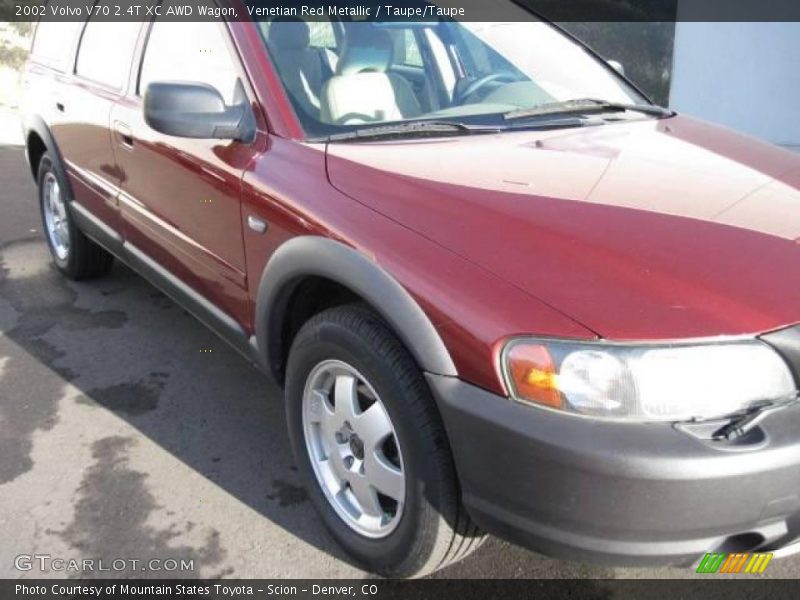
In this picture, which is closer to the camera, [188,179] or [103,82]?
[188,179]

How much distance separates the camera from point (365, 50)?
3.03 m

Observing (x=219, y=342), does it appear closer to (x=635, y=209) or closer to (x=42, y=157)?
(x=42, y=157)

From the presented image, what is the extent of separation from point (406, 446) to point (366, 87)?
1.38 m

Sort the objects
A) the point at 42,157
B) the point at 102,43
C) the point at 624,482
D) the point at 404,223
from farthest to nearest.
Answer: the point at 42,157, the point at 102,43, the point at 404,223, the point at 624,482

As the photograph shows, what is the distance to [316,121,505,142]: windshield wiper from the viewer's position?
2551mm

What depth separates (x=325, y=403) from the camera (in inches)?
97.6

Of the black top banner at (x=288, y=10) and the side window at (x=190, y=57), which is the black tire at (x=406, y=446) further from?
the black top banner at (x=288, y=10)

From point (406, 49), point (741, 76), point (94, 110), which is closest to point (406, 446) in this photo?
point (406, 49)

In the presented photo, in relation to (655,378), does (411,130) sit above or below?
above

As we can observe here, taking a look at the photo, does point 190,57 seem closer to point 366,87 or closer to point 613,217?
point 366,87

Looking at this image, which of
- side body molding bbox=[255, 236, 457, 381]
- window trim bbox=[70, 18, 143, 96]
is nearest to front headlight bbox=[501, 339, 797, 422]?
side body molding bbox=[255, 236, 457, 381]

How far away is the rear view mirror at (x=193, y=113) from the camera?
8.37ft

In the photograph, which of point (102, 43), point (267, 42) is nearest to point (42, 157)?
point (102, 43)

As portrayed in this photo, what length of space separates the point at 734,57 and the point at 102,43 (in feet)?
25.2
